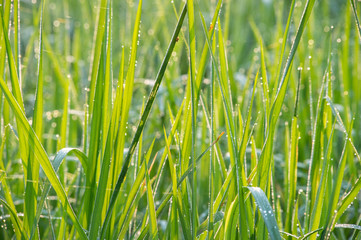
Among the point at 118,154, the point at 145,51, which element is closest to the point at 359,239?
the point at 118,154

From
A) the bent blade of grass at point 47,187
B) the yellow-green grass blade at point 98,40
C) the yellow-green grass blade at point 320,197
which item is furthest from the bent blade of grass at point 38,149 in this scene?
the yellow-green grass blade at point 320,197

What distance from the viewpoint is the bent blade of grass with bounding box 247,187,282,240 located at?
1.52ft

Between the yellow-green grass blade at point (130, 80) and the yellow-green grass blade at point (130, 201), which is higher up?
the yellow-green grass blade at point (130, 80)

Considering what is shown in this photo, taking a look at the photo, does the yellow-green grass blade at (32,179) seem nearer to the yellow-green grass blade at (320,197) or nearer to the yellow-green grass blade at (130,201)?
the yellow-green grass blade at (130,201)

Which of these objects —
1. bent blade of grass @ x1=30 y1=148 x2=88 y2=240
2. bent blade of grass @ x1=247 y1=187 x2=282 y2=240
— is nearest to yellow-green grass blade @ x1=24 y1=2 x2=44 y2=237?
bent blade of grass @ x1=30 y1=148 x2=88 y2=240

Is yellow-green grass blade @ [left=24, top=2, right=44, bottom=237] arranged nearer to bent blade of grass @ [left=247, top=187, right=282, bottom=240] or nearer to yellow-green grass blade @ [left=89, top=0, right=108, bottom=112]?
yellow-green grass blade @ [left=89, top=0, right=108, bottom=112]

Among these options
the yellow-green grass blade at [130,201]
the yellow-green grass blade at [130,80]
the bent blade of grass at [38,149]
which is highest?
the yellow-green grass blade at [130,80]

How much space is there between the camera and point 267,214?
1.57ft

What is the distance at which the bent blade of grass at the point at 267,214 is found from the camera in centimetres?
46

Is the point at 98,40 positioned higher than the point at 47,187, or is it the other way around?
the point at 98,40

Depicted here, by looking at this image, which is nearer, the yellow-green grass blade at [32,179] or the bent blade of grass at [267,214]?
the bent blade of grass at [267,214]

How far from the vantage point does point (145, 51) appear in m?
1.46

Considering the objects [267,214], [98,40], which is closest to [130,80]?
[98,40]

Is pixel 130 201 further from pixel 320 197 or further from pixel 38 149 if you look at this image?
pixel 320 197
